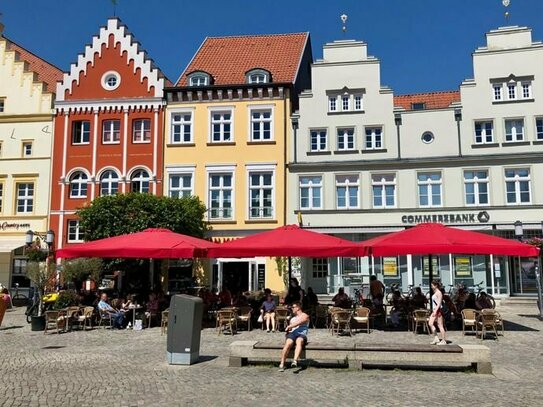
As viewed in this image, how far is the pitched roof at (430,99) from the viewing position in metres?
31.7

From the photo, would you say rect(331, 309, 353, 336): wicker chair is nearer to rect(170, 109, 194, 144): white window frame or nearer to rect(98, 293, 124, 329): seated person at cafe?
rect(98, 293, 124, 329): seated person at cafe

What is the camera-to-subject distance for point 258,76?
3019 centimetres

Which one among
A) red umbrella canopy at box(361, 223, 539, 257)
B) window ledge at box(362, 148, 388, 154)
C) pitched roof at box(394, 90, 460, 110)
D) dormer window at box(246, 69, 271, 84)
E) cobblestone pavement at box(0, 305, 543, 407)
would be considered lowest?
cobblestone pavement at box(0, 305, 543, 407)

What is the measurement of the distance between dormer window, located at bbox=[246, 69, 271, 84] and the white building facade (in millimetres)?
2411

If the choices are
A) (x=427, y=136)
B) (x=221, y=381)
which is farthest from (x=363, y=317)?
(x=427, y=136)

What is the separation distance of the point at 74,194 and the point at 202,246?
16541mm

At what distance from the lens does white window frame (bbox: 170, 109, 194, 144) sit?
3009cm

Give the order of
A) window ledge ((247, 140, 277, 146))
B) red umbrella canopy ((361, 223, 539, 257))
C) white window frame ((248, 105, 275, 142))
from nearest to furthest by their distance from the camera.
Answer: red umbrella canopy ((361, 223, 539, 257)) → window ledge ((247, 140, 277, 146)) → white window frame ((248, 105, 275, 142))

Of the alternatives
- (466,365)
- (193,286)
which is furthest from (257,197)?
(466,365)

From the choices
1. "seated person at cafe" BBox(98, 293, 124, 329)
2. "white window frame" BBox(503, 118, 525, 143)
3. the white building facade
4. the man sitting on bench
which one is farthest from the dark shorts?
"white window frame" BBox(503, 118, 525, 143)

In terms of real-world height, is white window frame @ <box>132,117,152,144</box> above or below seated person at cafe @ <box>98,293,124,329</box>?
above

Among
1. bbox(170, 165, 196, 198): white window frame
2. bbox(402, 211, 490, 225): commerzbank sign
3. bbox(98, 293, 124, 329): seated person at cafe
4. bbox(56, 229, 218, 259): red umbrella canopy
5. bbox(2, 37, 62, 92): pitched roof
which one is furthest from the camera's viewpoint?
bbox(2, 37, 62, 92): pitched roof

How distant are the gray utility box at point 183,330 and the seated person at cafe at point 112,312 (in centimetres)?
632

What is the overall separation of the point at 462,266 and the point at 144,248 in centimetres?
1730
